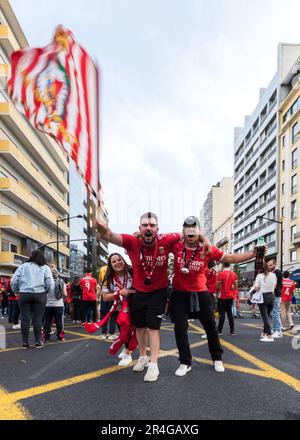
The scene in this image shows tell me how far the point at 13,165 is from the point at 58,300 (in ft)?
90.8

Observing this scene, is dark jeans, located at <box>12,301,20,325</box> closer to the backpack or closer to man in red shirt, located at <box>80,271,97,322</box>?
man in red shirt, located at <box>80,271,97,322</box>

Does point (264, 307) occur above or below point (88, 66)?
below

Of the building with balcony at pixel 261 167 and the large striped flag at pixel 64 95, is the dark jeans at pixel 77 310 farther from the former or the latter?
the building with balcony at pixel 261 167

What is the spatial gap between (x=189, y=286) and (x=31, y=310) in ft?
11.9

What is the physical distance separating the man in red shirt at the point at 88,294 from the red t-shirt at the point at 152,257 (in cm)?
599

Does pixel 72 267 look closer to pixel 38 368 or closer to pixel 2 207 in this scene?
pixel 2 207

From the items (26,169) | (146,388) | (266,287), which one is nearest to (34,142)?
(26,169)

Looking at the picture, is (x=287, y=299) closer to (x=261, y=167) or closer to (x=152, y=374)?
(x=152, y=374)

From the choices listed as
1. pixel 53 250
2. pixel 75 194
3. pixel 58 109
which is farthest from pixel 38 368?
pixel 75 194

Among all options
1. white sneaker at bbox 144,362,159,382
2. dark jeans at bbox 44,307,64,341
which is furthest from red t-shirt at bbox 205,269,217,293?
white sneaker at bbox 144,362,159,382

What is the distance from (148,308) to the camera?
4.32m

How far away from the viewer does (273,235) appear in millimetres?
48344

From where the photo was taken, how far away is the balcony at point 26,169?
95.6ft
